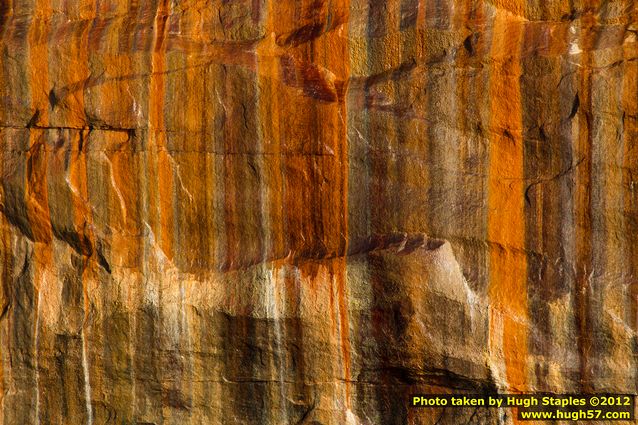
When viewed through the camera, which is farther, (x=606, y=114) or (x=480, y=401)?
(x=480, y=401)

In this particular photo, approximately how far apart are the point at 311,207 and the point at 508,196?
264cm

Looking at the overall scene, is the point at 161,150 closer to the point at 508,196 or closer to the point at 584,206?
the point at 508,196

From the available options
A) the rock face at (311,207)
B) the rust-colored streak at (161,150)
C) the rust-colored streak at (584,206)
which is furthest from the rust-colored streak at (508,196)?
the rust-colored streak at (161,150)

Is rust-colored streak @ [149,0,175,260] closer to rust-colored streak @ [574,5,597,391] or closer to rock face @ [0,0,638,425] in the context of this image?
rock face @ [0,0,638,425]

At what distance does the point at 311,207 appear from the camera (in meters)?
10.1

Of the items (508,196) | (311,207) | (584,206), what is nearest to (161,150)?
(311,207)

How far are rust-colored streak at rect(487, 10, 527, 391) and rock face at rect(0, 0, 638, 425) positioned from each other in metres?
0.03

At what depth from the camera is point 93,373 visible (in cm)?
1055

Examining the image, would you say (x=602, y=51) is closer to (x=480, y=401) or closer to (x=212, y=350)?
(x=480, y=401)

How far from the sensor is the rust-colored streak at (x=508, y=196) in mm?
9664

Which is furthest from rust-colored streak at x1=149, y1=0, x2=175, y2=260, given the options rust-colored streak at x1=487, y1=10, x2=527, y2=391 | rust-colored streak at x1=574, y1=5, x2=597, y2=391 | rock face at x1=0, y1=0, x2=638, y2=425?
rust-colored streak at x1=574, y1=5, x2=597, y2=391

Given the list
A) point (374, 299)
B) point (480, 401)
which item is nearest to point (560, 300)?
point (480, 401)

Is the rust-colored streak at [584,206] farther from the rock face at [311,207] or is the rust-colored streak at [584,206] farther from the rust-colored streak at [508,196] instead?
the rust-colored streak at [508,196]

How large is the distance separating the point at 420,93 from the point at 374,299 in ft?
9.30
